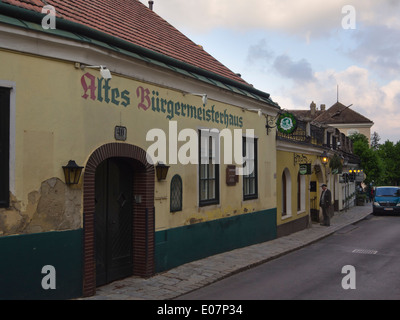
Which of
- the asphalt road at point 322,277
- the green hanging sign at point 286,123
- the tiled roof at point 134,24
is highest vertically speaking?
the tiled roof at point 134,24

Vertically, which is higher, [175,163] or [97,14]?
[97,14]

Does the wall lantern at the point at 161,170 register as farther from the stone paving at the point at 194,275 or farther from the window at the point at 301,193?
the window at the point at 301,193

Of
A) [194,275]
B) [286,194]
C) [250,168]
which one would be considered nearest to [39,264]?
[194,275]

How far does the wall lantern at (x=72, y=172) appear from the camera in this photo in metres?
7.13

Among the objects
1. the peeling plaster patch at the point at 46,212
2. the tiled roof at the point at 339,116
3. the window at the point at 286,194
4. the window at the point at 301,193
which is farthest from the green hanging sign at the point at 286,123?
the tiled roof at the point at 339,116

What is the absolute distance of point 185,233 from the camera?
403 inches

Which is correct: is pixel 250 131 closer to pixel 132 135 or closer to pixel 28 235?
pixel 132 135

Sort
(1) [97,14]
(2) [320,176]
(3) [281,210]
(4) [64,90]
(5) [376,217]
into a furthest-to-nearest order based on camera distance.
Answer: (5) [376,217]
(2) [320,176]
(3) [281,210]
(1) [97,14]
(4) [64,90]

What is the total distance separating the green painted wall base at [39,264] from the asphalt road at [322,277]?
2099 millimetres

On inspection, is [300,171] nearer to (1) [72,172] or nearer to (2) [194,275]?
(2) [194,275]

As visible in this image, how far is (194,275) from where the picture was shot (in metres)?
9.32

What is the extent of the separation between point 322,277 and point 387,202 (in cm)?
1895
